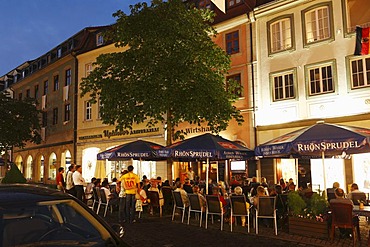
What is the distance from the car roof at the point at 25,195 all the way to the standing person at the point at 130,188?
851 centimetres

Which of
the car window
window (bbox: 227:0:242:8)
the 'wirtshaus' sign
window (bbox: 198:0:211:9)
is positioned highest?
window (bbox: 198:0:211:9)

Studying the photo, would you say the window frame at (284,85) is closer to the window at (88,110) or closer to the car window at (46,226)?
the window at (88,110)

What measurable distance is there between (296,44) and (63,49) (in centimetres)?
2230

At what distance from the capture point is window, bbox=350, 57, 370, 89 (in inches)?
627

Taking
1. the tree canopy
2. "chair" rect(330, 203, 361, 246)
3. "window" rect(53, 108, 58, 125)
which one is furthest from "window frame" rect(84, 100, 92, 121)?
"chair" rect(330, 203, 361, 246)

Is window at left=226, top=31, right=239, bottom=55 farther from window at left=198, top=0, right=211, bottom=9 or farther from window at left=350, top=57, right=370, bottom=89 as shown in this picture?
window at left=350, top=57, right=370, bottom=89

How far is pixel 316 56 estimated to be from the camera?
17.6m

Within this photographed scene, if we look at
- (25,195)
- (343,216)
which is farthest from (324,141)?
(25,195)

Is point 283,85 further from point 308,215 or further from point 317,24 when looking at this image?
point 308,215

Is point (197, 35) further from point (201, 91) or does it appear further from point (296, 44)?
point (296, 44)

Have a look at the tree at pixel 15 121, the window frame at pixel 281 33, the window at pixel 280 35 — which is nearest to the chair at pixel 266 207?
the window frame at pixel 281 33

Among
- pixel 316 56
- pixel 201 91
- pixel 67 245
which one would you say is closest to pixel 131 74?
Answer: pixel 201 91

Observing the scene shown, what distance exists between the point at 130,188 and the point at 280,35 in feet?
37.2

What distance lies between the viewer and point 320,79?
17406 millimetres
